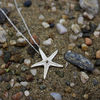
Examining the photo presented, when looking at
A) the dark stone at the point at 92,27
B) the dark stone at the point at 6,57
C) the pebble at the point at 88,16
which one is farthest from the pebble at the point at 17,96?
the pebble at the point at 88,16

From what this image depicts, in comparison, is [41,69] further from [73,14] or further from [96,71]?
[73,14]

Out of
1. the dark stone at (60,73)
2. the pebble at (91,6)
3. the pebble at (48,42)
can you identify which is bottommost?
the dark stone at (60,73)

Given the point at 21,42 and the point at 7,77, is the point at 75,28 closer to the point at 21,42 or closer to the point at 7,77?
the point at 21,42

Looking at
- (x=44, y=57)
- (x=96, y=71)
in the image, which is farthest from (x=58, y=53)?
(x=96, y=71)

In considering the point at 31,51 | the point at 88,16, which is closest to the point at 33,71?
the point at 31,51

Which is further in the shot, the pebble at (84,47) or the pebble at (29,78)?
the pebble at (84,47)

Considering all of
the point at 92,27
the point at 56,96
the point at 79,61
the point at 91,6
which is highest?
the point at 91,6

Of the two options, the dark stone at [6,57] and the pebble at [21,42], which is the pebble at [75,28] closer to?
the pebble at [21,42]
